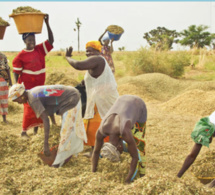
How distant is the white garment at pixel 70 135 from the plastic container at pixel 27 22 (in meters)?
1.66

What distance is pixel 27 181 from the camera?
2.92 m

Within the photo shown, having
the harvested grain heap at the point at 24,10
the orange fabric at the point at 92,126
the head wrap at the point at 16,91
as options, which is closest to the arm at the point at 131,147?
the orange fabric at the point at 92,126

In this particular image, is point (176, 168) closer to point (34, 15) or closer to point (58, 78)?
point (34, 15)

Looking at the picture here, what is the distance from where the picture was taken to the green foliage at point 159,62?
1127 cm

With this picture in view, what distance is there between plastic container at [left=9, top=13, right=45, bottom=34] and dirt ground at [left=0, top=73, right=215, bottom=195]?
1.56 m

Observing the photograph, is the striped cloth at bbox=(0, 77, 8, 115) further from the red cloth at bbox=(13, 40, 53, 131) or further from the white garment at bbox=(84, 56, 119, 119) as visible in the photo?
the white garment at bbox=(84, 56, 119, 119)

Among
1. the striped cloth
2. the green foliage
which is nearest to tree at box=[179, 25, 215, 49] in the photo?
the green foliage

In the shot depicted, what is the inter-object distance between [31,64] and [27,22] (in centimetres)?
64

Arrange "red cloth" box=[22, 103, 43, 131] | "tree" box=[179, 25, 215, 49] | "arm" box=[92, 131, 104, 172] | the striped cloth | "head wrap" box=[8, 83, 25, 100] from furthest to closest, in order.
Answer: "tree" box=[179, 25, 215, 49], the striped cloth, "red cloth" box=[22, 103, 43, 131], "head wrap" box=[8, 83, 25, 100], "arm" box=[92, 131, 104, 172]

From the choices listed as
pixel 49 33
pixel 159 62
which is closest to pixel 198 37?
pixel 159 62

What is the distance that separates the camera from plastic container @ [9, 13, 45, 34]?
14.6ft

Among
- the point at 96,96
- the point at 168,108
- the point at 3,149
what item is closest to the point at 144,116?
the point at 96,96

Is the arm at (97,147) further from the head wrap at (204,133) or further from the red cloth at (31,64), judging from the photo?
the red cloth at (31,64)

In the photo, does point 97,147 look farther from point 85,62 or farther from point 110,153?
point 85,62
